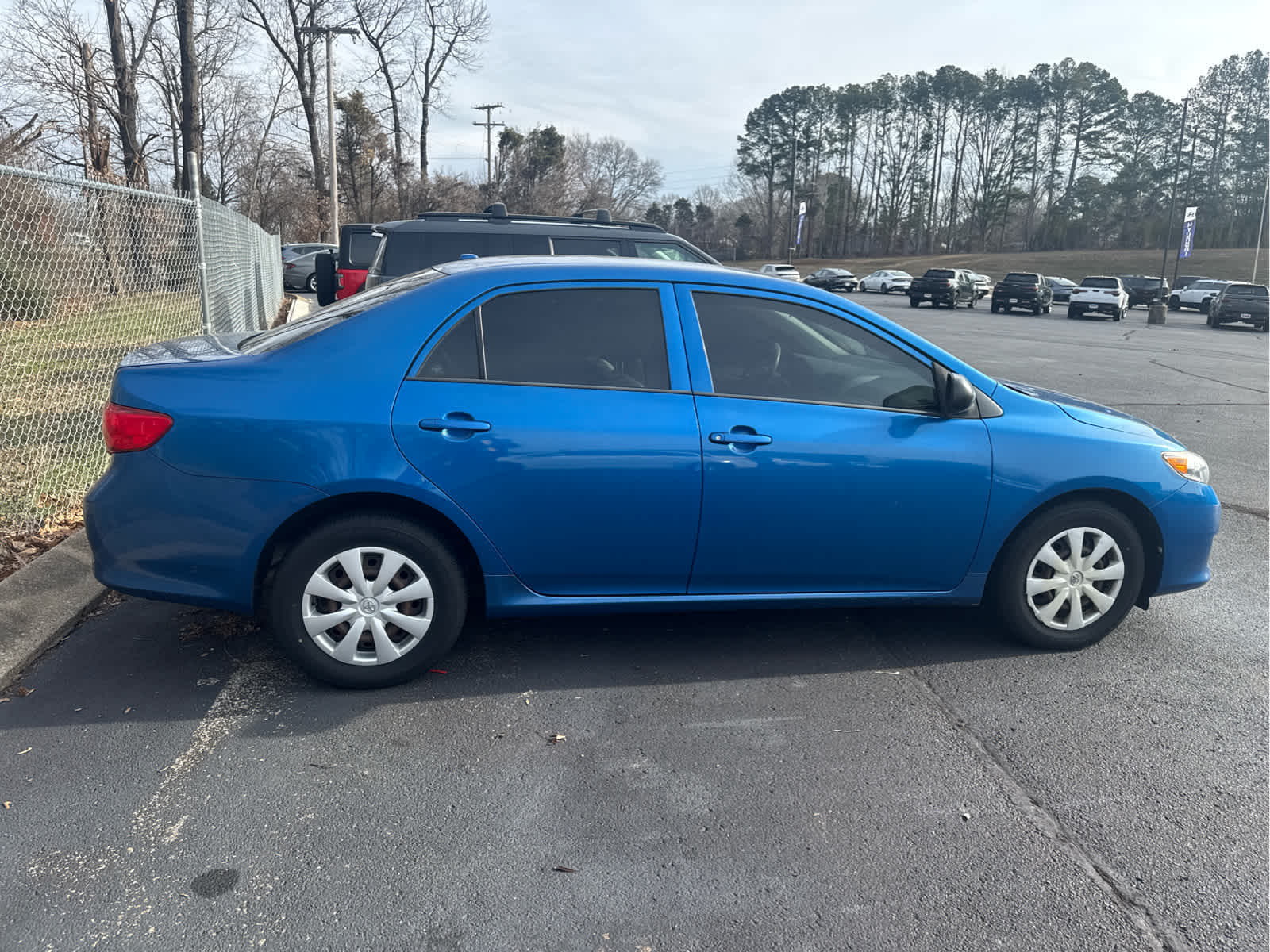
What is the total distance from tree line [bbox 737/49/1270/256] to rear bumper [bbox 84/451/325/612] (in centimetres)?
8603

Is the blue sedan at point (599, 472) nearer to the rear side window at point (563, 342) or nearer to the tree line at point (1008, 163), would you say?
the rear side window at point (563, 342)

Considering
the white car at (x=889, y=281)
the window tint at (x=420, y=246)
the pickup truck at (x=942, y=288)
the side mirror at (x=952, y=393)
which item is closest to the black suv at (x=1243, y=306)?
the pickup truck at (x=942, y=288)

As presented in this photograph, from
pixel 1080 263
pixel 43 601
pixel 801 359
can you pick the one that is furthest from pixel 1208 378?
pixel 1080 263

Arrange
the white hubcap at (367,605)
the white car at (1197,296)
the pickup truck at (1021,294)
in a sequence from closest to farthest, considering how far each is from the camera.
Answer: the white hubcap at (367,605), the pickup truck at (1021,294), the white car at (1197,296)

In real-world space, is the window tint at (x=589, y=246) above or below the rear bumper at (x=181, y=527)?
above

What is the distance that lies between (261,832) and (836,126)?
3750 inches

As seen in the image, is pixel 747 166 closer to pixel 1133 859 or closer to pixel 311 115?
pixel 311 115

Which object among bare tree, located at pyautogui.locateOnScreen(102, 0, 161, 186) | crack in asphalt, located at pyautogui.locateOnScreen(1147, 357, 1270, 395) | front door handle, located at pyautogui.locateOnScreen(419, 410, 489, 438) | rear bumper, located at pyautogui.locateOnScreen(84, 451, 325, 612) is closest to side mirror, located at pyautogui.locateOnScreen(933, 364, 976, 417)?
front door handle, located at pyautogui.locateOnScreen(419, 410, 489, 438)

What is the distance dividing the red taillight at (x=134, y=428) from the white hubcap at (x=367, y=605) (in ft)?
2.42

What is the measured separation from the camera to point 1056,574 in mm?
4219

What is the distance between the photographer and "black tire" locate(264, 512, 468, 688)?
3.55 meters

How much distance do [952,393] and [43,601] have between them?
399 centimetres

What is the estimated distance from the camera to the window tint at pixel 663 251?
9055mm

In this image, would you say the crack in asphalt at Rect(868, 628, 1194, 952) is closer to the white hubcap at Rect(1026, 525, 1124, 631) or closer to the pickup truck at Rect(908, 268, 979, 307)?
the white hubcap at Rect(1026, 525, 1124, 631)
